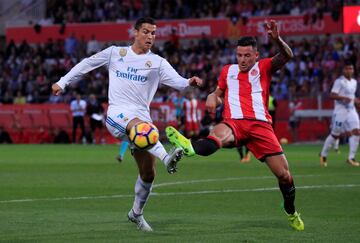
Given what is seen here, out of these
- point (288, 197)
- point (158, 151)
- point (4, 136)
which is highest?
point (158, 151)

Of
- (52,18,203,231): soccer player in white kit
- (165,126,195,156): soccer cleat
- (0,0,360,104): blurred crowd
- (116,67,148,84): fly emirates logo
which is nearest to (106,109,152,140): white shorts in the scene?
(52,18,203,231): soccer player in white kit

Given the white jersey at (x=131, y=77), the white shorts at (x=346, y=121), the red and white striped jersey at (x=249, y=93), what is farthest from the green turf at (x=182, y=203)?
the white jersey at (x=131, y=77)

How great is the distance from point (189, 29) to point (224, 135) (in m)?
33.9

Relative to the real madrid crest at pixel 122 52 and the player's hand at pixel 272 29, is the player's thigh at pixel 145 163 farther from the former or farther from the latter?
the player's hand at pixel 272 29

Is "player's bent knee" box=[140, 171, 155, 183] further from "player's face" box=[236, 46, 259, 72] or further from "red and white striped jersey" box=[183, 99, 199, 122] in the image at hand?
"red and white striped jersey" box=[183, 99, 199, 122]

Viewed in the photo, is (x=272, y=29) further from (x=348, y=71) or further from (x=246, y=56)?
(x=348, y=71)

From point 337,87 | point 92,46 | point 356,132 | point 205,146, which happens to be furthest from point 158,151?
point 92,46

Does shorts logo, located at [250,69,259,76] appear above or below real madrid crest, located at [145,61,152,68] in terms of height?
below

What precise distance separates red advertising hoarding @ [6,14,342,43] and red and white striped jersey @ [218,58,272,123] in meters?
28.5

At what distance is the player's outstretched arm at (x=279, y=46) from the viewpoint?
11.1 metres

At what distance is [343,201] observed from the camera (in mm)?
14977

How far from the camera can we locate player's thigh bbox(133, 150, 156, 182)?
463 inches

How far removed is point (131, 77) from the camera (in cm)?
1181

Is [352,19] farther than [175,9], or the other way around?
[175,9]
